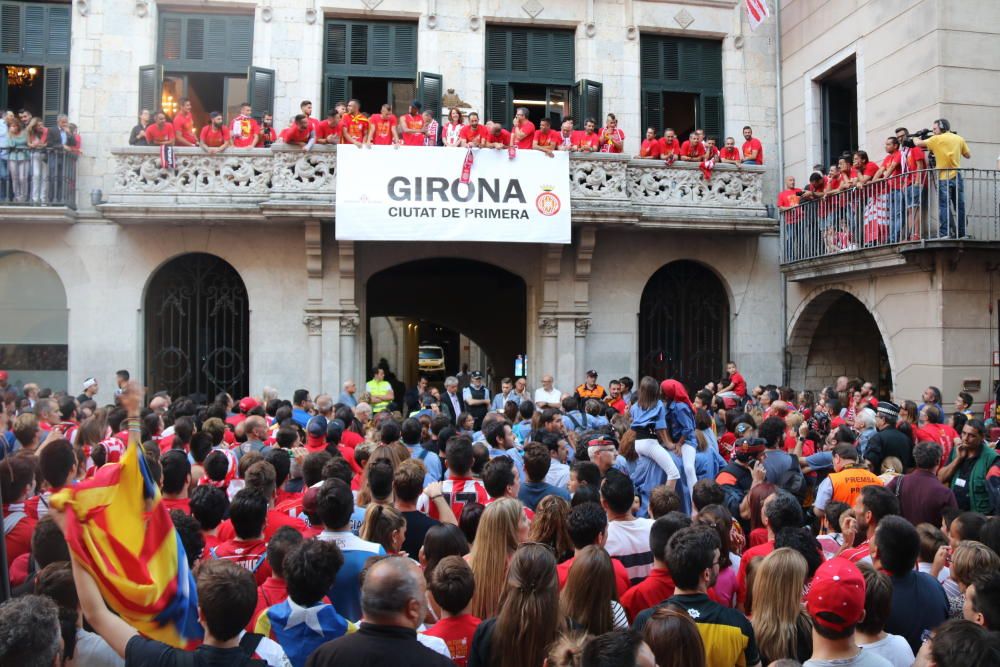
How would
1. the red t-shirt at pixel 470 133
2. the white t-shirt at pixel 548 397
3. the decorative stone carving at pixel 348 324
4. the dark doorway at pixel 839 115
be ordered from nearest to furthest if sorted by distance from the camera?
the white t-shirt at pixel 548 397
the red t-shirt at pixel 470 133
the decorative stone carving at pixel 348 324
the dark doorway at pixel 839 115

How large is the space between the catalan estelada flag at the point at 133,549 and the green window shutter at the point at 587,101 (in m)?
15.5

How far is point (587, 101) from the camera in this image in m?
17.9

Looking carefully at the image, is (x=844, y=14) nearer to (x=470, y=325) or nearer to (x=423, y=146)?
(x=423, y=146)

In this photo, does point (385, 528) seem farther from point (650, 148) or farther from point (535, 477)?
point (650, 148)

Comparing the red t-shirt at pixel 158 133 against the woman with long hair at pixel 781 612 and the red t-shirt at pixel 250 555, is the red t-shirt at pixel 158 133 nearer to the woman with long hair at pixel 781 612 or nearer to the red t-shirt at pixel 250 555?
the red t-shirt at pixel 250 555

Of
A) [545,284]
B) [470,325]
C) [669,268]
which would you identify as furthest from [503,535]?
[470,325]

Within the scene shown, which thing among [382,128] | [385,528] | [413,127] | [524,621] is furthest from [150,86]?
[524,621]

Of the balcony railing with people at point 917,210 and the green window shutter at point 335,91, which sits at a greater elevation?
the green window shutter at point 335,91

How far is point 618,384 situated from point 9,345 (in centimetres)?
1228

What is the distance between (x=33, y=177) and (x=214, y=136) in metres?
3.51

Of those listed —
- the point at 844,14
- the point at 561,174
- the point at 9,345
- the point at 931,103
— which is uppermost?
the point at 844,14

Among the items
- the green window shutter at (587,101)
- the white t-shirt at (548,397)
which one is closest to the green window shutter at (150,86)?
the green window shutter at (587,101)

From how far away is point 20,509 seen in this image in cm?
551

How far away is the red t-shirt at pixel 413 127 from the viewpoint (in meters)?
16.0
